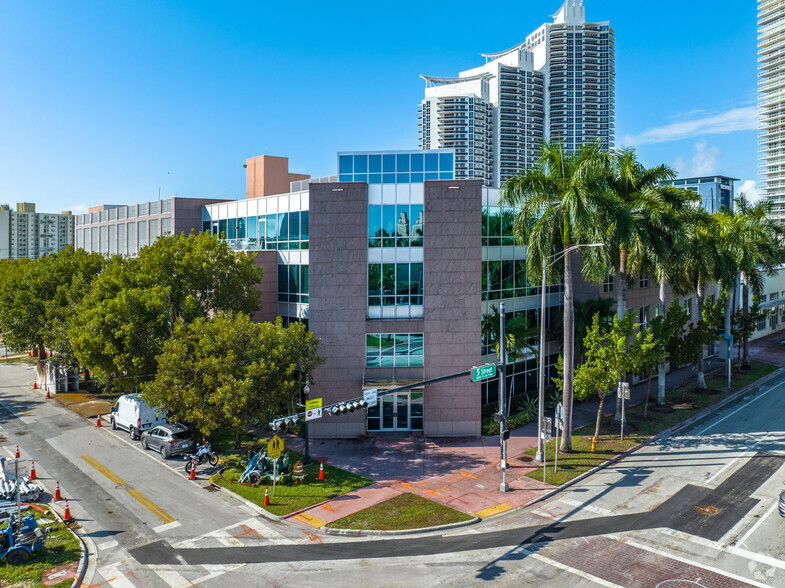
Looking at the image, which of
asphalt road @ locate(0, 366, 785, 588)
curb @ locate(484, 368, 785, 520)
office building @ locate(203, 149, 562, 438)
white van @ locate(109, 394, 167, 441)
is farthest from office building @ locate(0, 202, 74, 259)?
curb @ locate(484, 368, 785, 520)

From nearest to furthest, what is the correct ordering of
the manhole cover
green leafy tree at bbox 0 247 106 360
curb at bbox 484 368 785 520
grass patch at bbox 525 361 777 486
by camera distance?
the manhole cover < curb at bbox 484 368 785 520 < grass patch at bbox 525 361 777 486 < green leafy tree at bbox 0 247 106 360

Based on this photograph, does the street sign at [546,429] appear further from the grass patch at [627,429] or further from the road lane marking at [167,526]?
the road lane marking at [167,526]

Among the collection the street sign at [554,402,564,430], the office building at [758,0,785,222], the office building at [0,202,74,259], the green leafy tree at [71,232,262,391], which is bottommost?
the street sign at [554,402,564,430]

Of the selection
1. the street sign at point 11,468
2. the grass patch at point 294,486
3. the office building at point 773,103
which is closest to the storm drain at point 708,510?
the grass patch at point 294,486

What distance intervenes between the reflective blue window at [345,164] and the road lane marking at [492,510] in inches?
898

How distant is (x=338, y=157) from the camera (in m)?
35.7

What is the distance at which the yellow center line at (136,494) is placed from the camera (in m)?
20.1

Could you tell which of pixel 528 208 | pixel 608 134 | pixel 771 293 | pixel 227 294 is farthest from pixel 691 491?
pixel 608 134

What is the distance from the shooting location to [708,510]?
2005 centimetres

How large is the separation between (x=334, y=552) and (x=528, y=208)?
17.3 metres

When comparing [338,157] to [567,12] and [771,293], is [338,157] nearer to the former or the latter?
[771,293]

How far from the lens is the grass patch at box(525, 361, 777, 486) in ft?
81.4

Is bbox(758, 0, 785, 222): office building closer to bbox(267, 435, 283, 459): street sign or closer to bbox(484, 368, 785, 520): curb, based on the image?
bbox(484, 368, 785, 520): curb

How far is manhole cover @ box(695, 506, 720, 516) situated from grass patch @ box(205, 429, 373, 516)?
12.5 metres
